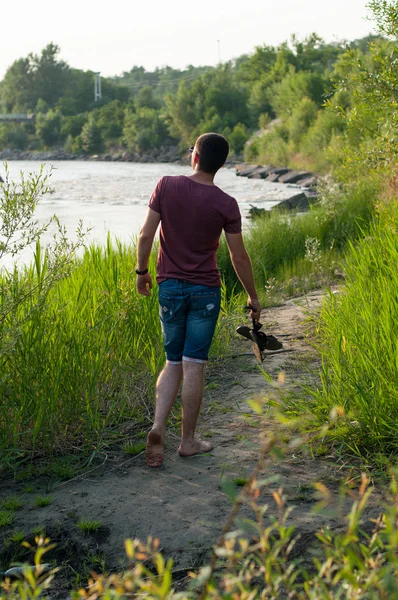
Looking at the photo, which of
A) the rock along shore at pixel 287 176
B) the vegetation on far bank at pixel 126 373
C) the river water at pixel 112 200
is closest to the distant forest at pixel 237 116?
the rock along shore at pixel 287 176

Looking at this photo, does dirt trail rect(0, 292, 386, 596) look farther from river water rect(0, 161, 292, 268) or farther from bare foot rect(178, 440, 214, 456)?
river water rect(0, 161, 292, 268)

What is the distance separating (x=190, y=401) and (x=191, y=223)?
3.32 ft

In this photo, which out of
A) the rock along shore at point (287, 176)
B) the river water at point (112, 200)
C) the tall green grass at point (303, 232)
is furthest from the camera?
the rock along shore at point (287, 176)

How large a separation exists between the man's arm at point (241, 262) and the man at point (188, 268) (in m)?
0.01

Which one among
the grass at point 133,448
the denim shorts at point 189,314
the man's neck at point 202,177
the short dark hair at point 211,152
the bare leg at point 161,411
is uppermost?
the short dark hair at point 211,152

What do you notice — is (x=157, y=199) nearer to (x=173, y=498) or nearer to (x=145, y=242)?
(x=145, y=242)

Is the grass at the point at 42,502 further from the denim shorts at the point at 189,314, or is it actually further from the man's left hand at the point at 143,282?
the man's left hand at the point at 143,282

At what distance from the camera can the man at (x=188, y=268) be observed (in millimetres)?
4289

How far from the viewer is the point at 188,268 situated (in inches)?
170

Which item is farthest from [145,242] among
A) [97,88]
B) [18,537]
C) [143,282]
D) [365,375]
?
[97,88]

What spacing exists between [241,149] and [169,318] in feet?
199

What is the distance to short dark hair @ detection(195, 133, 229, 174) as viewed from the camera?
14.2 ft

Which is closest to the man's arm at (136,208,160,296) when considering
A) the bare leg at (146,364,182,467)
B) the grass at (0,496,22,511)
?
the bare leg at (146,364,182,467)

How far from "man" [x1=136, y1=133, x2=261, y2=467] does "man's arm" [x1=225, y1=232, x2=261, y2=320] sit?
0.01 m
